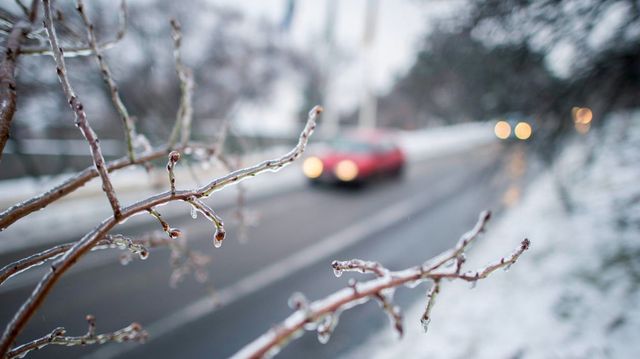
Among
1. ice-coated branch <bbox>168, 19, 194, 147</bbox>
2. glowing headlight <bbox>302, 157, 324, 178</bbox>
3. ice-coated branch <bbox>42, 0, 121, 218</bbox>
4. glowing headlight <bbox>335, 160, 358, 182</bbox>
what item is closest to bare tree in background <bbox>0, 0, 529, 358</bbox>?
ice-coated branch <bbox>42, 0, 121, 218</bbox>

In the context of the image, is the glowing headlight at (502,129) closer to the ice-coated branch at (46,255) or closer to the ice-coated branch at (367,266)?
the ice-coated branch at (367,266)

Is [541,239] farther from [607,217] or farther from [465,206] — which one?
[465,206]

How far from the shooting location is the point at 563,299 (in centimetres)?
413

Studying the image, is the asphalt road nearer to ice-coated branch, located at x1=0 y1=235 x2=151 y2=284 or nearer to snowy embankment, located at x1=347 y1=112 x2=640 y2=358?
snowy embankment, located at x1=347 y1=112 x2=640 y2=358

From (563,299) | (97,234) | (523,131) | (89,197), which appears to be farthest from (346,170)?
(97,234)

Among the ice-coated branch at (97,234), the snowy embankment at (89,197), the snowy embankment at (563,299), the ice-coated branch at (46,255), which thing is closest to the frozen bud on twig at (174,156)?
the ice-coated branch at (97,234)

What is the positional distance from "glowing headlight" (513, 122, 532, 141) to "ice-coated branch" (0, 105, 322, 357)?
16.5 feet

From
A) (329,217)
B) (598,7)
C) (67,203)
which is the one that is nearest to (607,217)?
(598,7)

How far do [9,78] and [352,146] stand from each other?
1135 centimetres

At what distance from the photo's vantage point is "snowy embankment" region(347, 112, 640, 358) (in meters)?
3.37

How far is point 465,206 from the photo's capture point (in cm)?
1058

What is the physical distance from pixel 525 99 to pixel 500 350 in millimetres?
3714

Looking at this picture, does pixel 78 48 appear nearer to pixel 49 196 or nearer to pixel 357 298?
pixel 49 196

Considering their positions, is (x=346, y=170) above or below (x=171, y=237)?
above
